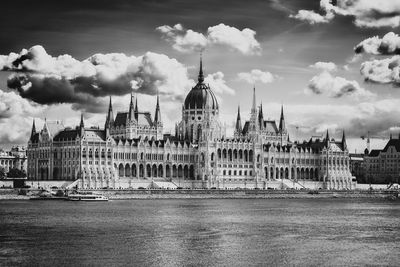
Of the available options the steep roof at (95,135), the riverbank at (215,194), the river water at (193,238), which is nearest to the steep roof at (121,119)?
the steep roof at (95,135)

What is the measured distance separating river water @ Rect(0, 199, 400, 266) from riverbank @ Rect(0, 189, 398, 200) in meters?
32.4

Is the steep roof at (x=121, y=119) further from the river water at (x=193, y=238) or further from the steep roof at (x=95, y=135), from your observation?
the river water at (x=193, y=238)

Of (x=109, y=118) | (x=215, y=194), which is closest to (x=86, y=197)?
(x=215, y=194)

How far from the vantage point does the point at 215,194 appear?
161625mm

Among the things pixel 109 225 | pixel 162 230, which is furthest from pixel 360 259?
pixel 109 225

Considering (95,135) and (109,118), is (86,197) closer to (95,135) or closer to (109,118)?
(95,135)

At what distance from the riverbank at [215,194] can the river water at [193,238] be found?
32396mm

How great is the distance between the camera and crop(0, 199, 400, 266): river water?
58750 mm

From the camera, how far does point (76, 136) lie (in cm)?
16812

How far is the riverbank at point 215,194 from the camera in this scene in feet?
461

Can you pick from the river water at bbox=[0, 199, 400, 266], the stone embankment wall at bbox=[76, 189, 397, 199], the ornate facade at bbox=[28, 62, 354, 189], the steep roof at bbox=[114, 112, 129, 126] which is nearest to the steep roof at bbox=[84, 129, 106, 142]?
the ornate facade at bbox=[28, 62, 354, 189]

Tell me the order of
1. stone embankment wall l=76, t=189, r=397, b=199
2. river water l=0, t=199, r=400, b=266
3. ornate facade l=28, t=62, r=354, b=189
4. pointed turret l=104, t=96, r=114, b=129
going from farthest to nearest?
pointed turret l=104, t=96, r=114, b=129 → ornate facade l=28, t=62, r=354, b=189 → stone embankment wall l=76, t=189, r=397, b=199 → river water l=0, t=199, r=400, b=266

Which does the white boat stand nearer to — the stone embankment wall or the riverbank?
the riverbank

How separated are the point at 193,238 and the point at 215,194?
89728 millimetres
